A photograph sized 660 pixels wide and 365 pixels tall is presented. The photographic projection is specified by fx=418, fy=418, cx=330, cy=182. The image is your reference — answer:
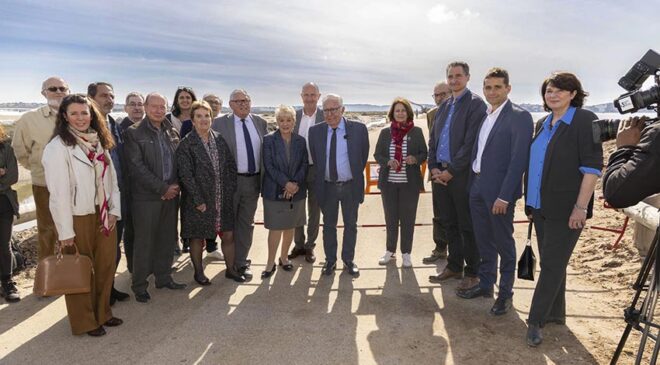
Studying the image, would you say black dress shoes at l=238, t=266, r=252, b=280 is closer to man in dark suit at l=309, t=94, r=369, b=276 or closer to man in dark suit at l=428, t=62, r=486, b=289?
man in dark suit at l=309, t=94, r=369, b=276

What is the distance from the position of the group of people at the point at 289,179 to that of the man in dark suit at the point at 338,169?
0.06 ft

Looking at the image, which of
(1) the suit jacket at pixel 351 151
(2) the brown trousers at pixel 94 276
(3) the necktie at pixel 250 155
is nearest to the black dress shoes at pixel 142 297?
(2) the brown trousers at pixel 94 276

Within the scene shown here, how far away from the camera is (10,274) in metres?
4.45

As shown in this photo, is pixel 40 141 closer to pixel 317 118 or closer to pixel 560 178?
pixel 317 118

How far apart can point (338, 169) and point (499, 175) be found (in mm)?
1875

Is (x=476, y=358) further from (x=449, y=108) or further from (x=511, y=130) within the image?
(x=449, y=108)

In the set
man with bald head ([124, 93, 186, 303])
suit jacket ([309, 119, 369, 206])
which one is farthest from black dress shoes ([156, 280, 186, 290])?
suit jacket ([309, 119, 369, 206])

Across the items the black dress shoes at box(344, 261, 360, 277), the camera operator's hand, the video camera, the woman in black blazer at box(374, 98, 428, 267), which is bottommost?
the black dress shoes at box(344, 261, 360, 277)

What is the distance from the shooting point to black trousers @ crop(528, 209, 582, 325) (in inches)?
132

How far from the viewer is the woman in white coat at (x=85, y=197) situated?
337cm

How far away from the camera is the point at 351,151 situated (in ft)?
16.6

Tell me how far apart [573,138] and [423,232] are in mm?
3787

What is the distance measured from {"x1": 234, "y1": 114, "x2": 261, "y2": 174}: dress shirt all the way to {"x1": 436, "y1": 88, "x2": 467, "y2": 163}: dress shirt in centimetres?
220

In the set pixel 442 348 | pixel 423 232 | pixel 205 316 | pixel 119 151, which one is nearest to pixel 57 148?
pixel 119 151
